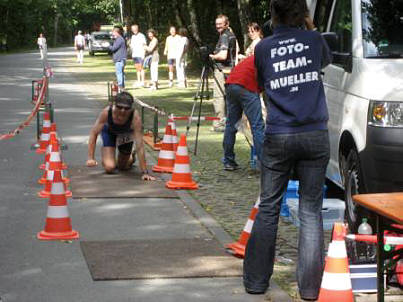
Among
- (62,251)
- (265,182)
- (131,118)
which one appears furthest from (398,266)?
(131,118)

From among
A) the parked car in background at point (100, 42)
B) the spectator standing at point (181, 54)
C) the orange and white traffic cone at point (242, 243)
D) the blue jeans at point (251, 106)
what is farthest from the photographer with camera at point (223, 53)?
the parked car in background at point (100, 42)

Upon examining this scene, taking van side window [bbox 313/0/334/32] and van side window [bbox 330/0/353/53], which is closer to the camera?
van side window [bbox 330/0/353/53]

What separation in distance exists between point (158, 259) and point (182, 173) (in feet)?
13.1

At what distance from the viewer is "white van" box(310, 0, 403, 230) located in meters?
8.26

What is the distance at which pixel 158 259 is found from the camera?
7.99 m

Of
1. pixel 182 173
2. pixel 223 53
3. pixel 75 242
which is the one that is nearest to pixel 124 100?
pixel 182 173

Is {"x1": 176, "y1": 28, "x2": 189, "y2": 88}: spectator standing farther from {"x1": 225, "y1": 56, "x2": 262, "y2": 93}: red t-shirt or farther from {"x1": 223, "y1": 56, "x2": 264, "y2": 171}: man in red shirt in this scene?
{"x1": 225, "y1": 56, "x2": 262, "y2": 93}: red t-shirt

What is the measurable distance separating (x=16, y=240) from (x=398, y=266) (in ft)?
11.3

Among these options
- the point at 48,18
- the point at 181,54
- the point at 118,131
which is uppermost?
the point at 118,131

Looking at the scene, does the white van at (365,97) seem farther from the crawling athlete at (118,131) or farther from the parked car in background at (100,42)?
the parked car in background at (100,42)

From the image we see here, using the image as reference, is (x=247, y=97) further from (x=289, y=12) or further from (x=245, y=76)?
(x=289, y=12)

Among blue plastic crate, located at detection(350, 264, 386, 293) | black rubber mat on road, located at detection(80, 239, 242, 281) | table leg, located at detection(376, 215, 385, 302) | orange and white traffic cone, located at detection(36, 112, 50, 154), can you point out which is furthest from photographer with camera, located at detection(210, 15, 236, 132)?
table leg, located at detection(376, 215, 385, 302)

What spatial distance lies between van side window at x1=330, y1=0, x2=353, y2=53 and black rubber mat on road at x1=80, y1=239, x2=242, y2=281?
87.4 inches

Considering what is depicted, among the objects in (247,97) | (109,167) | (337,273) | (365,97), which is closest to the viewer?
(337,273)
